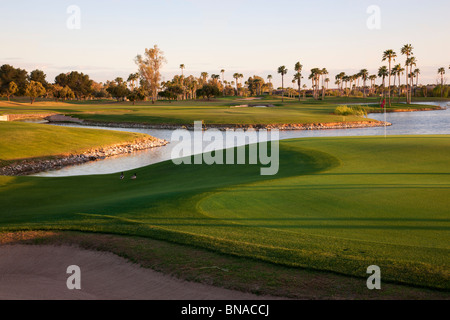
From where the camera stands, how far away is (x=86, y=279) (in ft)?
27.1

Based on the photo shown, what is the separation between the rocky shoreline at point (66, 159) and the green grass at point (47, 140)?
2.71 feet

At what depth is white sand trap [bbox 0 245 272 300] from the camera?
24.4 ft

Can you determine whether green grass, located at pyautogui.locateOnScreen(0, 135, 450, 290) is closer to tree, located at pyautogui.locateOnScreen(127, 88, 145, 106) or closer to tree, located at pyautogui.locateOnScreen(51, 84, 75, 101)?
tree, located at pyautogui.locateOnScreen(127, 88, 145, 106)

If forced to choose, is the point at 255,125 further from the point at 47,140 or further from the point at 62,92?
the point at 62,92

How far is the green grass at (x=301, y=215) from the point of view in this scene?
8484mm

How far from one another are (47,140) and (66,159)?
6125mm

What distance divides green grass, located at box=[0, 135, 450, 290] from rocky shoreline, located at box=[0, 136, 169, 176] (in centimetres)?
1197

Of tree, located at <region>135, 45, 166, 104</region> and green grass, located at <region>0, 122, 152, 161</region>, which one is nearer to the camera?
green grass, located at <region>0, 122, 152, 161</region>

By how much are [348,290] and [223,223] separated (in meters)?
4.66

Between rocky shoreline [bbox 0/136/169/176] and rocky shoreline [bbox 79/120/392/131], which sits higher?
rocky shoreline [bbox 79/120/392/131]

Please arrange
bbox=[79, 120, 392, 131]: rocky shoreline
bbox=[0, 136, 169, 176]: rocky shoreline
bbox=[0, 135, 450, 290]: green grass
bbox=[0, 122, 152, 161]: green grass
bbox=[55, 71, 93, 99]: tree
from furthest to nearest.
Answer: bbox=[55, 71, 93, 99]: tree < bbox=[79, 120, 392, 131]: rocky shoreline < bbox=[0, 122, 152, 161]: green grass < bbox=[0, 136, 169, 176]: rocky shoreline < bbox=[0, 135, 450, 290]: green grass

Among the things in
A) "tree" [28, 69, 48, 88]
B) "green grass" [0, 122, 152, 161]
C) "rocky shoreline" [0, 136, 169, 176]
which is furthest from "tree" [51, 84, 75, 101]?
"rocky shoreline" [0, 136, 169, 176]

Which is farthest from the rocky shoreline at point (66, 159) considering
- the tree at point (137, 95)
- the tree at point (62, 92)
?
the tree at point (62, 92)

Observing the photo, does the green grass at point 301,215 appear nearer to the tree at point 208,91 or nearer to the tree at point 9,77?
the tree at point 208,91
